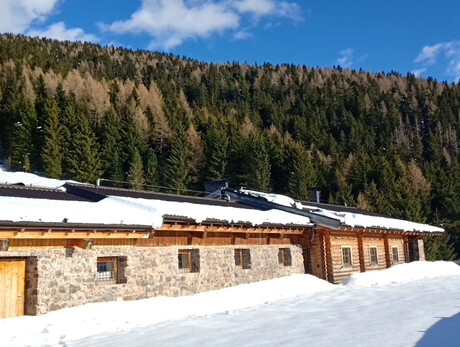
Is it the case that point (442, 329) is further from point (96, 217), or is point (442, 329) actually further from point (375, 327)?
point (96, 217)

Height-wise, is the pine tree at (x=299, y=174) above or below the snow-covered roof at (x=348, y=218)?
above

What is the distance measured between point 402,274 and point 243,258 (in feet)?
23.2

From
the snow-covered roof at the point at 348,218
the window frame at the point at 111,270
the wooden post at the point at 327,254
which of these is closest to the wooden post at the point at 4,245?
the window frame at the point at 111,270

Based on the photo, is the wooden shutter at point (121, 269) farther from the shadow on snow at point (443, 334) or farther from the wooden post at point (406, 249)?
the wooden post at point (406, 249)

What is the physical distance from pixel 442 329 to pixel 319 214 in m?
10.6

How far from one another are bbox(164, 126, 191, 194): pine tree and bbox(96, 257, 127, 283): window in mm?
35364

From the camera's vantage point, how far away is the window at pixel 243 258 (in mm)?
15243

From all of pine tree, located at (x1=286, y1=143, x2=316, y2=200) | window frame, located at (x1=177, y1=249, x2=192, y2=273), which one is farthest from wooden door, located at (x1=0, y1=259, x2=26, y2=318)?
pine tree, located at (x1=286, y1=143, x2=316, y2=200)

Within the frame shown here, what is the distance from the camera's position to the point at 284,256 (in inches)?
679

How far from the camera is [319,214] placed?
683 inches

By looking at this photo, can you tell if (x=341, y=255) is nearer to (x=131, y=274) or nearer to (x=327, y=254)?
(x=327, y=254)

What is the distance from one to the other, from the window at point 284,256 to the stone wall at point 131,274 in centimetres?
87

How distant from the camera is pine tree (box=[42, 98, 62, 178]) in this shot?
44219mm

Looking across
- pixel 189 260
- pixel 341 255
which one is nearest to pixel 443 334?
Answer: pixel 189 260
